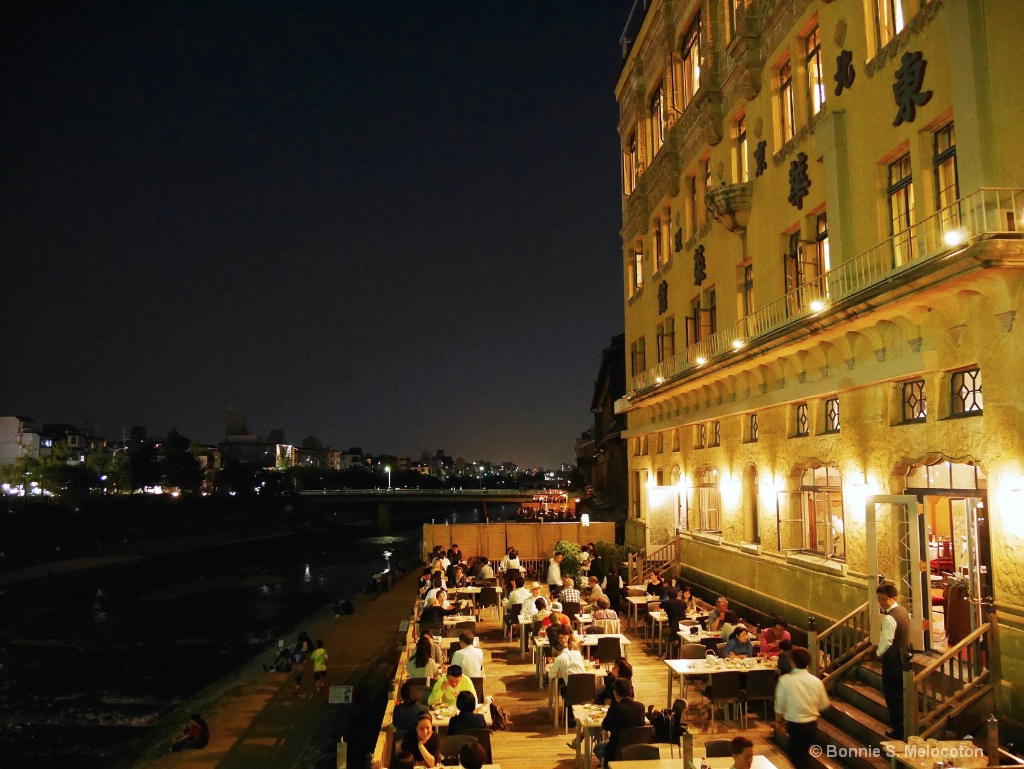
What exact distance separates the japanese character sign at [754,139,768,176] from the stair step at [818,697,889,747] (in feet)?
40.0

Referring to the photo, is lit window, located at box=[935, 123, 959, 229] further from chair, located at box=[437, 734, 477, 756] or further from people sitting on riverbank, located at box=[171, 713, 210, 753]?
people sitting on riverbank, located at box=[171, 713, 210, 753]

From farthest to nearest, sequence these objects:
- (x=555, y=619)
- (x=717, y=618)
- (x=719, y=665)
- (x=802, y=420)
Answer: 1. (x=802, y=420)
2. (x=717, y=618)
3. (x=555, y=619)
4. (x=719, y=665)

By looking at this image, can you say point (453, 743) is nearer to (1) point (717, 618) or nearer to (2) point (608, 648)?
(2) point (608, 648)

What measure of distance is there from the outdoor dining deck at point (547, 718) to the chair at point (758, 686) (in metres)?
0.52

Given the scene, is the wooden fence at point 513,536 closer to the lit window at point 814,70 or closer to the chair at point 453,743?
the lit window at point 814,70

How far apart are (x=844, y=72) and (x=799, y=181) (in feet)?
8.19

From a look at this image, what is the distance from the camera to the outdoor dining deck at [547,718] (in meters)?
10.6

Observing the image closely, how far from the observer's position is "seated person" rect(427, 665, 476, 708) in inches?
424

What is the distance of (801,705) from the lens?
28.3 ft

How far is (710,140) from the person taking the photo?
2125 cm

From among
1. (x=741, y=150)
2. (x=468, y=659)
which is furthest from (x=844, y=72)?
(x=468, y=659)

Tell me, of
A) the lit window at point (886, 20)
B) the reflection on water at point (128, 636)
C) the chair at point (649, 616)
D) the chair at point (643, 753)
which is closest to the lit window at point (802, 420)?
the chair at point (649, 616)

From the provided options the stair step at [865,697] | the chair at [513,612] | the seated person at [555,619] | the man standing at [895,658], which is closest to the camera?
Result: the man standing at [895,658]

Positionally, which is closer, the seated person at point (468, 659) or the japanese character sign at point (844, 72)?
the seated person at point (468, 659)
